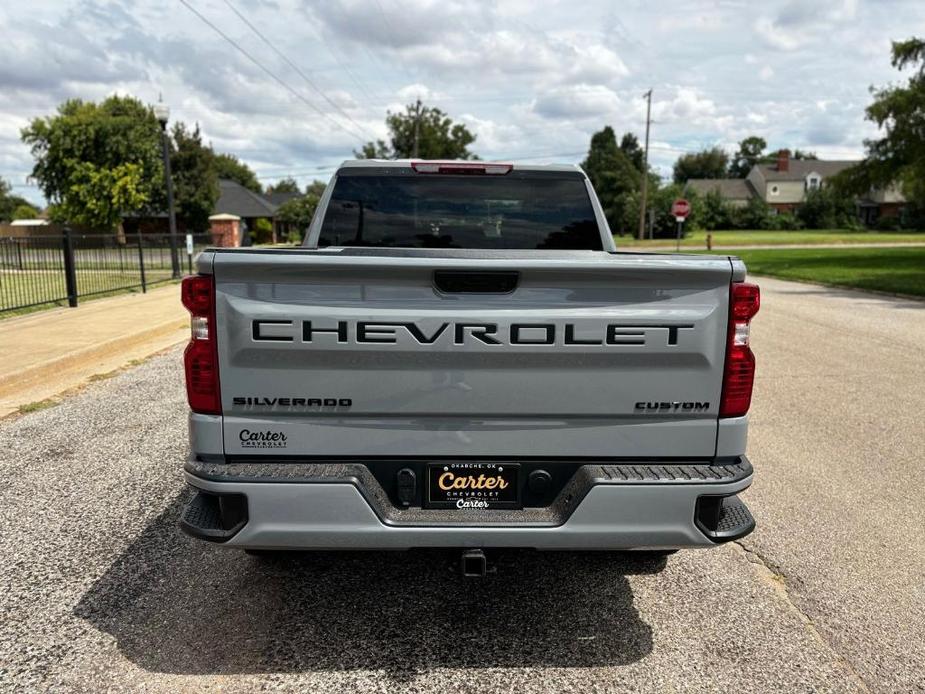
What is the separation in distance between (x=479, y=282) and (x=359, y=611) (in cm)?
168

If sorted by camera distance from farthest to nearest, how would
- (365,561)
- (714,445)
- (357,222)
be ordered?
(357,222)
(365,561)
(714,445)

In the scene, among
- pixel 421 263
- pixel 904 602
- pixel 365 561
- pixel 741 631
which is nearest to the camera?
pixel 421 263

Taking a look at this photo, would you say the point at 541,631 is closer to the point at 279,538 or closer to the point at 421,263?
the point at 279,538

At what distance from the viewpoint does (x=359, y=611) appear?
3443mm

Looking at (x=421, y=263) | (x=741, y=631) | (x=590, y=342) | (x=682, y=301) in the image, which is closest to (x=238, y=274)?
(x=421, y=263)

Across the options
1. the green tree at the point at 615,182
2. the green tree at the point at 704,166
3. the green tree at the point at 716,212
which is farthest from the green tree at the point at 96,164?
the green tree at the point at 704,166

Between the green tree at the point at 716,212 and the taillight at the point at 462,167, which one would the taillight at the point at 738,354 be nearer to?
the taillight at the point at 462,167

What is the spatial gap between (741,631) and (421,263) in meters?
2.14

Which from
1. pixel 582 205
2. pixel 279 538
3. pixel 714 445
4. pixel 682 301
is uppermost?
pixel 582 205

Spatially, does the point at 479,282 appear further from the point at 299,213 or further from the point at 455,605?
the point at 299,213

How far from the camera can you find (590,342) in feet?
9.21

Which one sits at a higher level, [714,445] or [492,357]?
[492,357]

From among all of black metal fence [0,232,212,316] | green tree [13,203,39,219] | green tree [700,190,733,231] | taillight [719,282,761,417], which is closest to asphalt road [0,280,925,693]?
taillight [719,282,761,417]

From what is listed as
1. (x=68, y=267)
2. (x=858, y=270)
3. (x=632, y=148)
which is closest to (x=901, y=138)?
(x=858, y=270)
